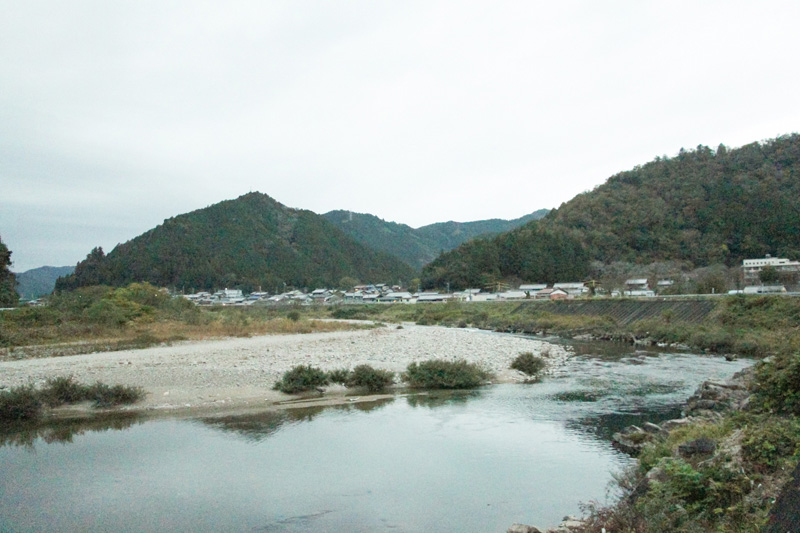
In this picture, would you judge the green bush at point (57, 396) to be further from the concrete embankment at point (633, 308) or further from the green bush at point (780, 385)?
the concrete embankment at point (633, 308)

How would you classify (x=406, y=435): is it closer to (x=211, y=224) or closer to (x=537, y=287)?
(x=537, y=287)

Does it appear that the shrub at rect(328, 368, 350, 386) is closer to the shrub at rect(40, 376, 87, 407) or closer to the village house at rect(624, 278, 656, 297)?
the shrub at rect(40, 376, 87, 407)

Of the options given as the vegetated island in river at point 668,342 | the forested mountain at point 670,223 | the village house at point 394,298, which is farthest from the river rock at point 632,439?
the village house at point 394,298

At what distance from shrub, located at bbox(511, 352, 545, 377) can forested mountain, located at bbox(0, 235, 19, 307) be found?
47.5 meters

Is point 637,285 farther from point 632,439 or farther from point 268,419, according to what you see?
point 268,419

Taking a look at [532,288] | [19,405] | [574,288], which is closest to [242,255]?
[532,288]

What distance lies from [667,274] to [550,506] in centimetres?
7369

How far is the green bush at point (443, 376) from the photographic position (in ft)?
66.3

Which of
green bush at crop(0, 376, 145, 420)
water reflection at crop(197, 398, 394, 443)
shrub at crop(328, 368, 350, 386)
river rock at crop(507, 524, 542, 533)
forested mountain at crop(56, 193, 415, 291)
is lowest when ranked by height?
water reflection at crop(197, 398, 394, 443)

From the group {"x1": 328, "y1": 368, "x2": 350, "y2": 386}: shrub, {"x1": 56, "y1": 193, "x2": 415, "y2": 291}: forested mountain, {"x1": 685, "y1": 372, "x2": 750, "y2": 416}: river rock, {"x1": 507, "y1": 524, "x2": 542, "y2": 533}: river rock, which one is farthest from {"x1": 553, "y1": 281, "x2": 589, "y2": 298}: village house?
{"x1": 56, "y1": 193, "x2": 415, "y2": 291}: forested mountain

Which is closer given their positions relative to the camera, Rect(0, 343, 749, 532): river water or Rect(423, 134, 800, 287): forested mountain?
Rect(0, 343, 749, 532): river water

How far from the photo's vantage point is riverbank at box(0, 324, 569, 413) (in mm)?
18078

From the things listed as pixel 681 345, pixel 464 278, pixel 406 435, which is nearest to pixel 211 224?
pixel 464 278

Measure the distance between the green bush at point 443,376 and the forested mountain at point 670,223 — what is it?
7171cm
